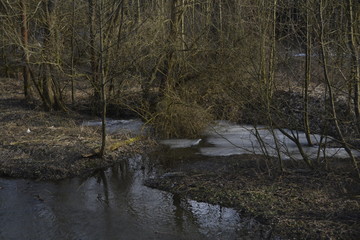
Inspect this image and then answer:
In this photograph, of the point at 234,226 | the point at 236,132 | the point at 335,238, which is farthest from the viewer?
the point at 236,132

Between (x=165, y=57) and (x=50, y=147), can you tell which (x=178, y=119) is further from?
(x=50, y=147)

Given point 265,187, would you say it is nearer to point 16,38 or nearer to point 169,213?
point 169,213

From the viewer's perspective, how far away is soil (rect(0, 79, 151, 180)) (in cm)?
970

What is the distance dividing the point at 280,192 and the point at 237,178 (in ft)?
3.66

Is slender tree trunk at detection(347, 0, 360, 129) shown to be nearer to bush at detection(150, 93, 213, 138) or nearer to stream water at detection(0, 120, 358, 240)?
stream water at detection(0, 120, 358, 240)

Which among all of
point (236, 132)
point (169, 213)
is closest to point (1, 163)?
point (169, 213)

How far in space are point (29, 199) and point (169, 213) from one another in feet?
9.04

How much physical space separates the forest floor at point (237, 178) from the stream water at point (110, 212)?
0.33 meters

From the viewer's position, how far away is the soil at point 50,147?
9695 mm

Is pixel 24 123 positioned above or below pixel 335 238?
above

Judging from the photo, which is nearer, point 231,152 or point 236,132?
point 231,152

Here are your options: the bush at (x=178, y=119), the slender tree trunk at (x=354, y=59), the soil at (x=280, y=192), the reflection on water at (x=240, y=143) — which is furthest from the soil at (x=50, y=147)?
the slender tree trunk at (x=354, y=59)

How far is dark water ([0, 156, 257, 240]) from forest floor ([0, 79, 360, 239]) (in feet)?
1.21

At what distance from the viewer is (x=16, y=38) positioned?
13.6 m
